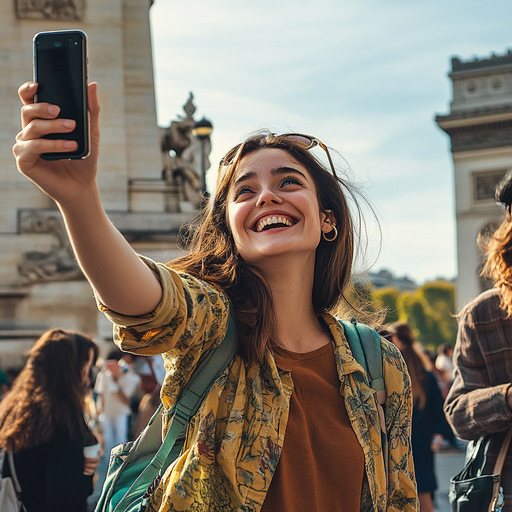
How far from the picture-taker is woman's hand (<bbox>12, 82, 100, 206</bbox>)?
1.24 meters

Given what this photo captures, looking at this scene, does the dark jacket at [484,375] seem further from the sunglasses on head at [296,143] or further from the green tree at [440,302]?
the green tree at [440,302]

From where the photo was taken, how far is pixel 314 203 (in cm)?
199

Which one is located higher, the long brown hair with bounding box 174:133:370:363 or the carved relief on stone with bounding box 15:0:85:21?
the carved relief on stone with bounding box 15:0:85:21

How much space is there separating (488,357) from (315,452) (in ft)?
3.90

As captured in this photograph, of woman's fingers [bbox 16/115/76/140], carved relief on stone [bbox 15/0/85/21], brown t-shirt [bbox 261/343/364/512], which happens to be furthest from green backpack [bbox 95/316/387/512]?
carved relief on stone [bbox 15/0/85/21]

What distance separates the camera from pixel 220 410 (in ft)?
5.41

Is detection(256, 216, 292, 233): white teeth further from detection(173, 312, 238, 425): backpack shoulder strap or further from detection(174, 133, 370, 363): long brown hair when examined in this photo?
detection(173, 312, 238, 425): backpack shoulder strap

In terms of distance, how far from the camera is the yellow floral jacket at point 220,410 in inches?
59.2

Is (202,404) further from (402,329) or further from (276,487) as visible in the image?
(402,329)

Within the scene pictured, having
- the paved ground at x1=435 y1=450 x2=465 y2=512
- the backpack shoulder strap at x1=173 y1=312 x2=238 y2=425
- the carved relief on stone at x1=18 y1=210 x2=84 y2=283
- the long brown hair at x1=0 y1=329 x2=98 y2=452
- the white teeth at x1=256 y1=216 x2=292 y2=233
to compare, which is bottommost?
the paved ground at x1=435 y1=450 x2=465 y2=512

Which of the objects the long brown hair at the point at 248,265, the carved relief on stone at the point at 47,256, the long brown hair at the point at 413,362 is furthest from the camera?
the carved relief on stone at the point at 47,256

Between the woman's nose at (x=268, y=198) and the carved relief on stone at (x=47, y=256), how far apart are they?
8.75 meters

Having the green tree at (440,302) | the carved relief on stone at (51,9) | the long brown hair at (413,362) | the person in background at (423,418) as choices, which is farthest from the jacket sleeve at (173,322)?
the green tree at (440,302)

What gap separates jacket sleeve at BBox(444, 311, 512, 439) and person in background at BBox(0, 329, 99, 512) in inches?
67.3
